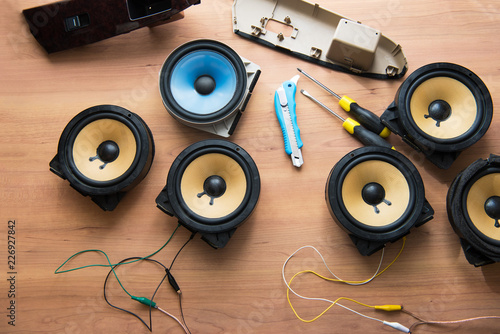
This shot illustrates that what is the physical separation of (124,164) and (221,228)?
0.32 m

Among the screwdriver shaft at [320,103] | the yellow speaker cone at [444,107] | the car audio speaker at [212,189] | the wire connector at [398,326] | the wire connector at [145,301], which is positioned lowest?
the wire connector at [145,301]

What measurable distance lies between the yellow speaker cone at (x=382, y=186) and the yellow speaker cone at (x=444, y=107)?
0.17m

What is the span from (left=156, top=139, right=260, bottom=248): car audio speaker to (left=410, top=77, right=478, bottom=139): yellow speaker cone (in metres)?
0.49

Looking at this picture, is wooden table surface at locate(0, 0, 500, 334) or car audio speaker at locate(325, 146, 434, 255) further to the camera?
wooden table surface at locate(0, 0, 500, 334)

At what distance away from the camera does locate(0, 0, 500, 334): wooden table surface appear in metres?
1.15

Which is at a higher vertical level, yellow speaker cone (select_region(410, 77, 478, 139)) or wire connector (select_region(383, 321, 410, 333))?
yellow speaker cone (select_region(410, 77, 478, 139))

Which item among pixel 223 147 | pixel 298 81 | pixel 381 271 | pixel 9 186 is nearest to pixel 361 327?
pixel 381 271

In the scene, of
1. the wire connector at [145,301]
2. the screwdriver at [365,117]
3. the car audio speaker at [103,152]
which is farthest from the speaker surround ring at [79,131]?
the screwdriver at [365,117]

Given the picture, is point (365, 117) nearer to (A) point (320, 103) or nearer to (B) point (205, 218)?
(A) point (320, 103)

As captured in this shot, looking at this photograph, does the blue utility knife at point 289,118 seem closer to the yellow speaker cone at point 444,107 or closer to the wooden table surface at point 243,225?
the wooden table surface at point 243,225

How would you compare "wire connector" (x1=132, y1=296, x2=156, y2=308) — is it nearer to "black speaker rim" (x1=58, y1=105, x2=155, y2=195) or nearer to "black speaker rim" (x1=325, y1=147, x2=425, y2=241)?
"black speaker rim" (x1=58, y1=105, x2=155, y2=195)

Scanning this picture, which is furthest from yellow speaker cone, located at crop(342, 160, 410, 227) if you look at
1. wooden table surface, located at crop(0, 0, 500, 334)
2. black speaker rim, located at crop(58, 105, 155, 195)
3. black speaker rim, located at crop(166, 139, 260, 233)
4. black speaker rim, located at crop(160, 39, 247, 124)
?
black speaker rim, located at crop(58, 105, 155, 195)

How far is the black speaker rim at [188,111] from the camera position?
112cm

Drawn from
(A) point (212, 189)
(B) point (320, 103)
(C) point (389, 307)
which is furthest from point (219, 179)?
(C) point (389, 307)
